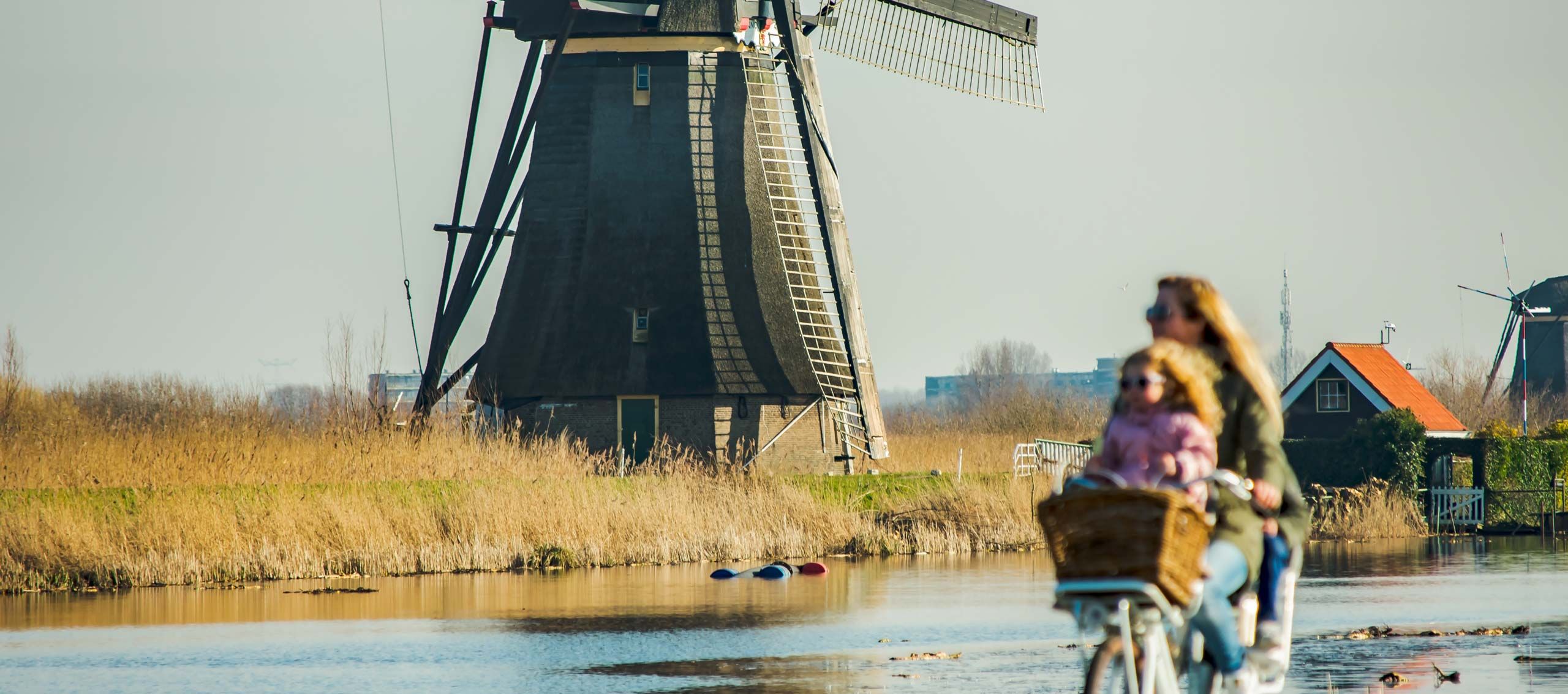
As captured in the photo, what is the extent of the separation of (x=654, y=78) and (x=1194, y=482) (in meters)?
20.0

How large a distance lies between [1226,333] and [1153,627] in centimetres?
92

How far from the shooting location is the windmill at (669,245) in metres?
24.0

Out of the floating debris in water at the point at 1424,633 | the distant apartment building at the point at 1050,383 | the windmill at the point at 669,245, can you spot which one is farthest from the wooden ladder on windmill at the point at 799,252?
the distant apartment building at the point at 1050,383

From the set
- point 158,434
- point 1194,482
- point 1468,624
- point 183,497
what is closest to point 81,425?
point 158,434

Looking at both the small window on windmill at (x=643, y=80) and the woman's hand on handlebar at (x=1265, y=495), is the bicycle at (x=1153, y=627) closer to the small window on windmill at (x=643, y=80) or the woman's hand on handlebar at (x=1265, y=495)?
the woman's hand on handlebar at (x=1265, y=495)

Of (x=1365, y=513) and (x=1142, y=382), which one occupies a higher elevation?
(x=1142, y=382)

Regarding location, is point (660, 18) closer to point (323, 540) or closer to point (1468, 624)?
point (323, 540)

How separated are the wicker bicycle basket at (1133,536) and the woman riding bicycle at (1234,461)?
0.30m

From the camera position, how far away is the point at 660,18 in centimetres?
2398

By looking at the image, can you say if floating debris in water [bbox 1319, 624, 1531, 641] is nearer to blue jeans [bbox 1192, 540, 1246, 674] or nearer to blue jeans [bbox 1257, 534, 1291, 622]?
blue jeans [bbox 1257, 534, 1291, 622]

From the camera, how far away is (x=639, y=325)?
24.3 m

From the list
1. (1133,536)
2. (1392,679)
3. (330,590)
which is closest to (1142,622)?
(1133,536)

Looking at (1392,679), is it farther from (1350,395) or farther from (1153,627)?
(1350,395)

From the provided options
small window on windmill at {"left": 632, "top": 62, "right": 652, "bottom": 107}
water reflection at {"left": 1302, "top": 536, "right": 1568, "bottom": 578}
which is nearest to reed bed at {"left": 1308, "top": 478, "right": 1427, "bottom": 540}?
water reflection at {"left": 1302, "top": 536, "right": 1568, "bottom": 578}
